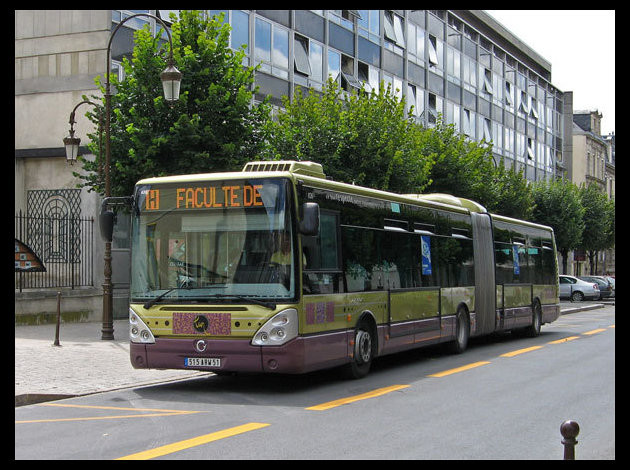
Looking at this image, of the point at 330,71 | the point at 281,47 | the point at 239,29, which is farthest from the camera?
the point at 330,71

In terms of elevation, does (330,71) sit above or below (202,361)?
above

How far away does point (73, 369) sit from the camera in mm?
13680

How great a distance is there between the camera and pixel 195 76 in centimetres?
1989

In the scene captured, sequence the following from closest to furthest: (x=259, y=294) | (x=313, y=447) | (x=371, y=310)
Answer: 1. (x=313, y=447)
2. (x=259, y=294)
3. (x=371, y=310)

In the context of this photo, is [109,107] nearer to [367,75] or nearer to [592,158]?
[367,75]

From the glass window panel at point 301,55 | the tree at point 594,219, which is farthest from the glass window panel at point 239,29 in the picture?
the tree at point 594,219

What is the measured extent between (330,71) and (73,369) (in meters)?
26.8

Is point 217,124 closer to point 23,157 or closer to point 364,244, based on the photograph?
point 364,244

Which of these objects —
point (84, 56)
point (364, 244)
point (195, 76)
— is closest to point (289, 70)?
point (84, 56)

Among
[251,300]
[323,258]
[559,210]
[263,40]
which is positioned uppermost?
[263,40]

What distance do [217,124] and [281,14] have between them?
53.3 feet

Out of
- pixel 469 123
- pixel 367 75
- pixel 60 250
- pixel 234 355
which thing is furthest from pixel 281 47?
pixel 234 355

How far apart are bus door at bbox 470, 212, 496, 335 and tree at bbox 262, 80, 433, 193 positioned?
6.09 metres

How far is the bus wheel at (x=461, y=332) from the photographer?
17.7m
